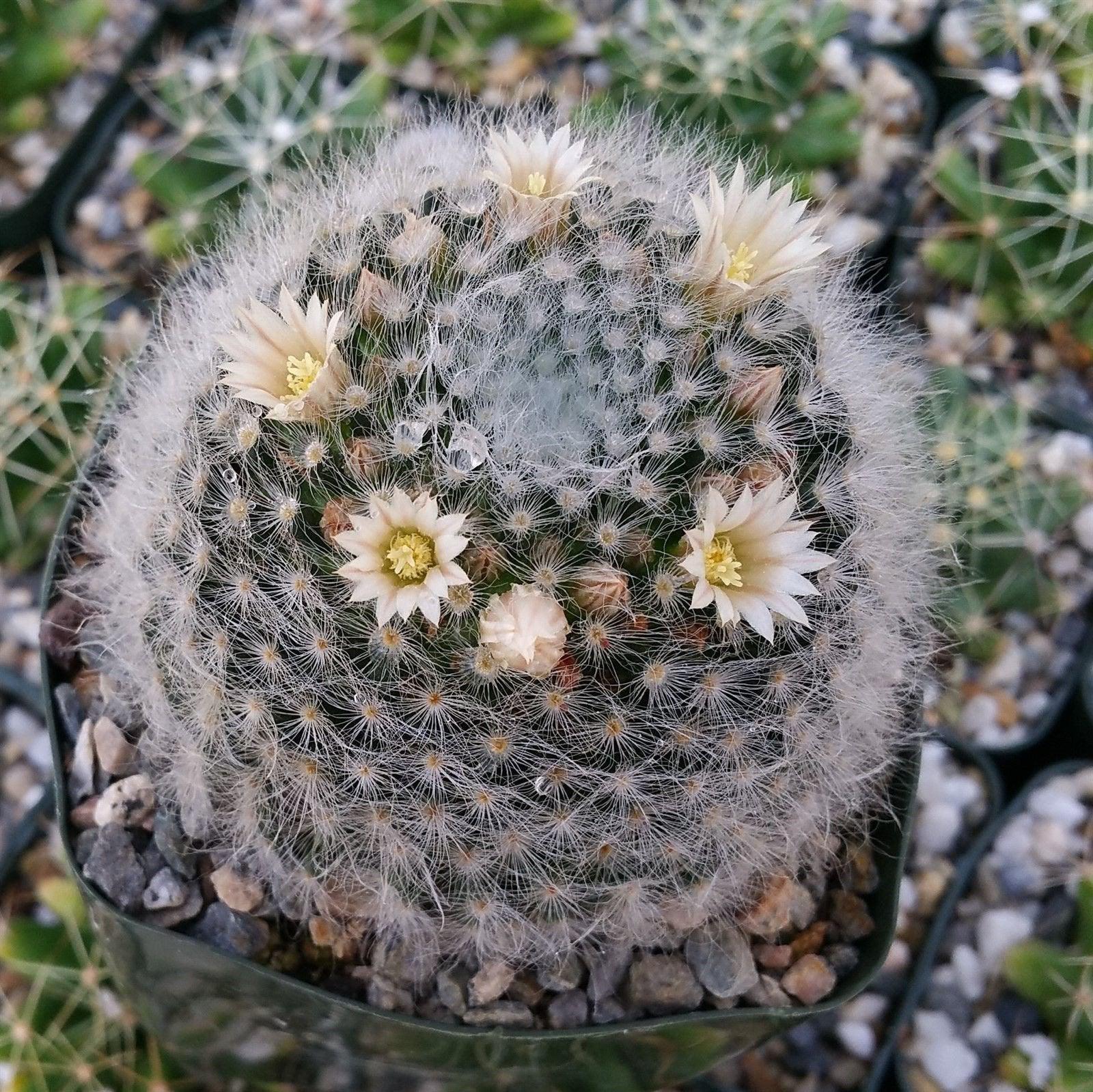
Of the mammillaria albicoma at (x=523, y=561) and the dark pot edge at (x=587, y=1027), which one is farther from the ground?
the mammillaria albicoma at (x=523, y=561)

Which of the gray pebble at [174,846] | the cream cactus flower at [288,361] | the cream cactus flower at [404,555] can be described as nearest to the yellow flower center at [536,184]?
the cream cactus flower at [288,361]

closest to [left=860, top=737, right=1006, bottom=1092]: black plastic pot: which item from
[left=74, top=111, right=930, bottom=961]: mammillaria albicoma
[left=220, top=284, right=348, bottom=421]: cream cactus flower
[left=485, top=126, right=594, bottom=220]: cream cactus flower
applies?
[left=74, top=111, right=930, bottom=961]: mammillaria albicoma

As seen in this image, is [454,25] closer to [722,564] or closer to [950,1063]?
[722,564]

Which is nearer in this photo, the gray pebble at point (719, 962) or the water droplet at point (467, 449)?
the water droplet at point (467, 449)

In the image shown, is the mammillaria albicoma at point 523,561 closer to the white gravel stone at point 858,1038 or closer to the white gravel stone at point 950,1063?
the white gravel stone at point 858,1038

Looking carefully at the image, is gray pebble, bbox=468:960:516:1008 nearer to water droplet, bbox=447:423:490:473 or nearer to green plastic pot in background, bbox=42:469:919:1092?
green plastic pot in background, bbox=42:469:919:1092

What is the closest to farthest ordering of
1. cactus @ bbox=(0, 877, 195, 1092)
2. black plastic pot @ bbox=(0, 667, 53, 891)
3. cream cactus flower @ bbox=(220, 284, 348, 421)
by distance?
cream cactus flower @ bbox=(220, 284, 348, 421) < cactus @ bbox=(0, 877, 195, 1092) < black plastic pot @ bbox=(0, 667, 53, 891)

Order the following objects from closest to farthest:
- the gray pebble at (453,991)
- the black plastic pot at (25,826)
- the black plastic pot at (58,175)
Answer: the gray pebble at (453,991) < the black plastic pot at (25,826) < the black plastic pot at (58,175)

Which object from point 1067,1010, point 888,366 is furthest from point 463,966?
point 1067,1010

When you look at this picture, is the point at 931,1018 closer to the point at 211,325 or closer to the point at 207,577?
the point at 207,577
